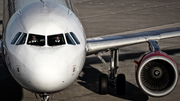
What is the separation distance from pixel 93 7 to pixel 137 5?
4.57m

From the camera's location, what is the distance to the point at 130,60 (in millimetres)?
15891

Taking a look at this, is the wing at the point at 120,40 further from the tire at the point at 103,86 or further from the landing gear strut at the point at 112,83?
the tire at the point at 103,86

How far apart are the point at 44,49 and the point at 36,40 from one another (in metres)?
0.49

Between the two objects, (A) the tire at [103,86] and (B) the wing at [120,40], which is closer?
(B) the wing at [120,40]

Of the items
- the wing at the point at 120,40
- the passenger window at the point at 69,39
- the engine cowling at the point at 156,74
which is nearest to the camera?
the passenger window at the point at 69,39

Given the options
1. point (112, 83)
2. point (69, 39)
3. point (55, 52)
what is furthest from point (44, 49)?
point (112, 83)

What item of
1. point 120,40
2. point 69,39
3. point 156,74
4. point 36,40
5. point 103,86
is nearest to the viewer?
point 36,40

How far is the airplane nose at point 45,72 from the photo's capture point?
24.8 ft

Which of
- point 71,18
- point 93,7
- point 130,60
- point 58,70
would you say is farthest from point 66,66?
point 93,7

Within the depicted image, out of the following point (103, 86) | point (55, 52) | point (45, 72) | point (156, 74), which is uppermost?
point (55, 52)

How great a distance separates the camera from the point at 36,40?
8.36 meters

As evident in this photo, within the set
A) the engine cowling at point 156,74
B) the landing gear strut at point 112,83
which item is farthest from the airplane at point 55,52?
the landing gear strut at point 112,83

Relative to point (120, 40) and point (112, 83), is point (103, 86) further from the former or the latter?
point (120, 40)

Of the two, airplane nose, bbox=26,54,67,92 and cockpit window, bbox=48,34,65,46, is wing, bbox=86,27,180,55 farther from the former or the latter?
airplane nose, bbox=26,54,67,92
